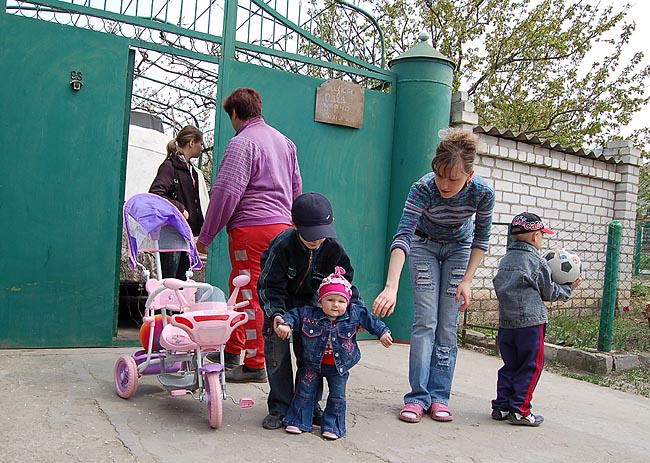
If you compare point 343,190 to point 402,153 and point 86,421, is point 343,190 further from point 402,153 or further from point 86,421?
point 86,421

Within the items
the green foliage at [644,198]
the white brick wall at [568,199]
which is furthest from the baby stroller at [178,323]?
the green foliage at [644,198]

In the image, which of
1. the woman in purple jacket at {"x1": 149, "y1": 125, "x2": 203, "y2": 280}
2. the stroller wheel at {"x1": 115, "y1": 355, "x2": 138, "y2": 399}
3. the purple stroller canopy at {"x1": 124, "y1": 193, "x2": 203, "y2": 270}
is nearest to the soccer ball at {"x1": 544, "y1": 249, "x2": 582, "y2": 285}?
the purple stroller canopy at {"x1": 124, "y1": 193, "x2": 203, "y2": 270}

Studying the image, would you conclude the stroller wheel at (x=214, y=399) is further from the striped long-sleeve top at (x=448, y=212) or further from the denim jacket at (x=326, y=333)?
the striped long-sleeve top at (x=448, y=212)

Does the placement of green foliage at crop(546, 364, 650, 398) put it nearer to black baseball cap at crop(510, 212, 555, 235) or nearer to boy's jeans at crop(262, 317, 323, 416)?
black baseball cap at crop(510, 212, 555, 235)

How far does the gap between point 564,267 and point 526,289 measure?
0.93 ft

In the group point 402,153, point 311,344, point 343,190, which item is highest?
point 402,153

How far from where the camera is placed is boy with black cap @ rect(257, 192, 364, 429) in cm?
317

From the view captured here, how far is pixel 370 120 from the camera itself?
591 cm

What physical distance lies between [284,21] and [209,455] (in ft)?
12.5

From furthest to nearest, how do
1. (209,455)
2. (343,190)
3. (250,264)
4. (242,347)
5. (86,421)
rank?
(343,190)
(242,347)
(250,264)
(86,421)
(209,455)

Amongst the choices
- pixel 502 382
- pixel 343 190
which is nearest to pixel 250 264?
pixel 502 382

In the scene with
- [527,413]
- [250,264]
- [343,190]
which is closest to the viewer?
[527,413]

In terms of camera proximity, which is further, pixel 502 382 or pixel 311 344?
pixel 502 382

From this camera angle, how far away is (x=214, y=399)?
304 centimetres
